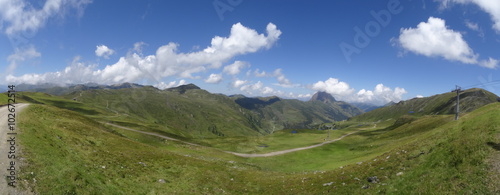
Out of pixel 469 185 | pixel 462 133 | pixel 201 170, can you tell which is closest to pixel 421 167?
pixel 469 185

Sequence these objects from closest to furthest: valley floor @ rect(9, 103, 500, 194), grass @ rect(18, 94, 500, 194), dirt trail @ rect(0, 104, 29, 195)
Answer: dirt trail @ rect(0, 104, 29, 195)
valley floor @ rect(9, 103, 500, 194)
grass @ rect(18, 94, 500, 194)

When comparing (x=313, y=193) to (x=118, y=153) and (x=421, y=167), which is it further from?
(x=118, y=153)

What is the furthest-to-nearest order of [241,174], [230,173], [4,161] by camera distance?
[241,174]
[230,173]
[4,161]

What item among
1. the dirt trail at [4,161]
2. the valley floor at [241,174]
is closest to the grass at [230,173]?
the valley floor at [241,174]

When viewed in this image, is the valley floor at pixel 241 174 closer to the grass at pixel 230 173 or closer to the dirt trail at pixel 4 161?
the grass at pixel 230 173

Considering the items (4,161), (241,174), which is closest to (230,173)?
(241,174)

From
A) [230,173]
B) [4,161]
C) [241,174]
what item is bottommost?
[241,174]

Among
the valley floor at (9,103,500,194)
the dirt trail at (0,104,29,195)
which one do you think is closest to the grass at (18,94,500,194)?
the valley floor at (9,103,500,194)

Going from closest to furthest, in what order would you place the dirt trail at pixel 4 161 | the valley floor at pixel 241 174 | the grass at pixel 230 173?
the dirt trail at pixel 4 161
the valley floor at pixel 241 174
the grass at pixel 230 173

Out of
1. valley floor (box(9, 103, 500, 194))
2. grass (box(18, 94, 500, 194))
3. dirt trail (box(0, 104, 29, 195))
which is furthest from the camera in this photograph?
grass (box(18, 94, 500, 194))

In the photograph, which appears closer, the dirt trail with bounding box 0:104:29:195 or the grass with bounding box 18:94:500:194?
the dirt trail with bounding box 0:104:29:195

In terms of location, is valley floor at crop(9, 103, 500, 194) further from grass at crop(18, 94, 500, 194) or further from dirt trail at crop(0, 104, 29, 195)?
dirt trail at crop(0, 104, 29, 195)

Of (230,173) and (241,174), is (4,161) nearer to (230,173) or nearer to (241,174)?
(230,173)

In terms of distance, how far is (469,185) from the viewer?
17203 millimetres
